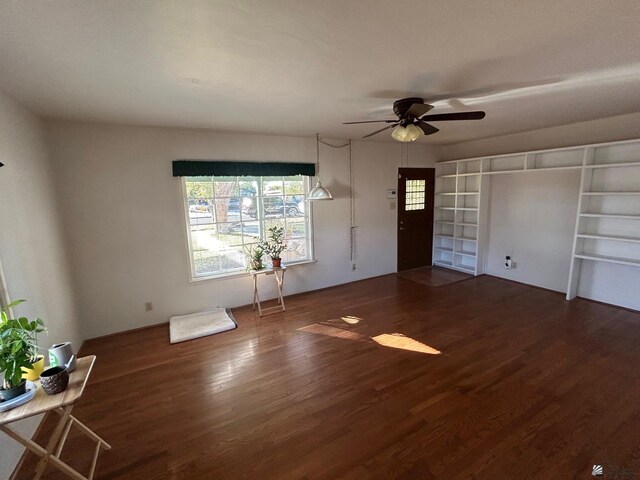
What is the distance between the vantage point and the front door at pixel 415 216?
5.64 m

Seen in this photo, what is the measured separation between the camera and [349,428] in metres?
2.02

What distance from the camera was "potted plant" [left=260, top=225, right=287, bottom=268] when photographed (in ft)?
13.6

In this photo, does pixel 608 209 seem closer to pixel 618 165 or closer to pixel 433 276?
pixel 618 165

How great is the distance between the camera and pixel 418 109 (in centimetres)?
248

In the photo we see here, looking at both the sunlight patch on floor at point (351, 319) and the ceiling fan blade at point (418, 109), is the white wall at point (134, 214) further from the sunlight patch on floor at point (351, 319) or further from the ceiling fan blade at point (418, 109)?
the ceiling fan blade at point (418, 109)

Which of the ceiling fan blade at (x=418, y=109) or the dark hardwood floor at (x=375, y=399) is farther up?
the ceiling fan blade at (x=418, y=109)

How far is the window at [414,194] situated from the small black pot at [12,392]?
5488mm

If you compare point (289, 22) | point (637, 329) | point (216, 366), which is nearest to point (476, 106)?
point (289, 22)

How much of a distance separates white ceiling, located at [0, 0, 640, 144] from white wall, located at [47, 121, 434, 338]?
45cm

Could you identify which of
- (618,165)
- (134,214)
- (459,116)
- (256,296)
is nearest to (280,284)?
(256,296)

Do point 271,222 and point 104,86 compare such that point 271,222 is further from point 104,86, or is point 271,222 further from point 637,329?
point 637,329

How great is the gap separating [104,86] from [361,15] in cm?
204

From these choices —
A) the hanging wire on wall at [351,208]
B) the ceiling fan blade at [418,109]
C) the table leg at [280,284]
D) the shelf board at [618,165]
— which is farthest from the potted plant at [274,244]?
the shelf board at [618,165]

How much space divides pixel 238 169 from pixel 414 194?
3554 mm
